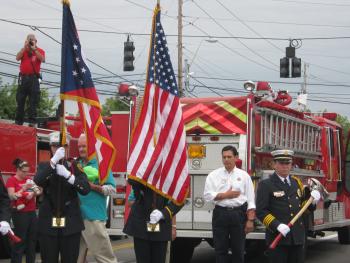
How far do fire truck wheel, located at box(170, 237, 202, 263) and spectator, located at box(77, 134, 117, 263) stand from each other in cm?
334

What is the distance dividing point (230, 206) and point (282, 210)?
1.84 meters

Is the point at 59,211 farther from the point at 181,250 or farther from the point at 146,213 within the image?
the point at 181,250

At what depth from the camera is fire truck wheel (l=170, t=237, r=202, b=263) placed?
535 inches

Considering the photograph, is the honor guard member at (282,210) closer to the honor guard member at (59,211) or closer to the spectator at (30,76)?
the honor guard member at (59,211)

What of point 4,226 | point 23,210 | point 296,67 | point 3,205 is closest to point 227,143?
point 23,210

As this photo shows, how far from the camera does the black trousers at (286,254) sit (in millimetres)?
8688

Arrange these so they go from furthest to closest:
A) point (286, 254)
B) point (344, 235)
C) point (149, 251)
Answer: point (344, 235)
point (286, 254)
point (149, 251)

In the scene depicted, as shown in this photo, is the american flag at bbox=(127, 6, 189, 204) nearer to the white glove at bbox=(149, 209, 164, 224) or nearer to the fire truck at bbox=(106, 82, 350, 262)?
the white glove at bbox=(149, 209, 164, 224)

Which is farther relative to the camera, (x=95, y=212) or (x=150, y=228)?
(x=95, y=212)

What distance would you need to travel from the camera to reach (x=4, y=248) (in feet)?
49.1

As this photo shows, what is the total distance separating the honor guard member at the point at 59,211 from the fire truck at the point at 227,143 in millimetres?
4470

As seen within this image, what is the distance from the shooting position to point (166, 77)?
9070 millimetres

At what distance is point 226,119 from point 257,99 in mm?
607

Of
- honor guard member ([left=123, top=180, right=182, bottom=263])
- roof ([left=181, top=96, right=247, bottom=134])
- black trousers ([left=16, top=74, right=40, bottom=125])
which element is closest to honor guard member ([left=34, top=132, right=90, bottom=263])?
honor guard member ([left=123, top=180, right=182, bottom=263])
